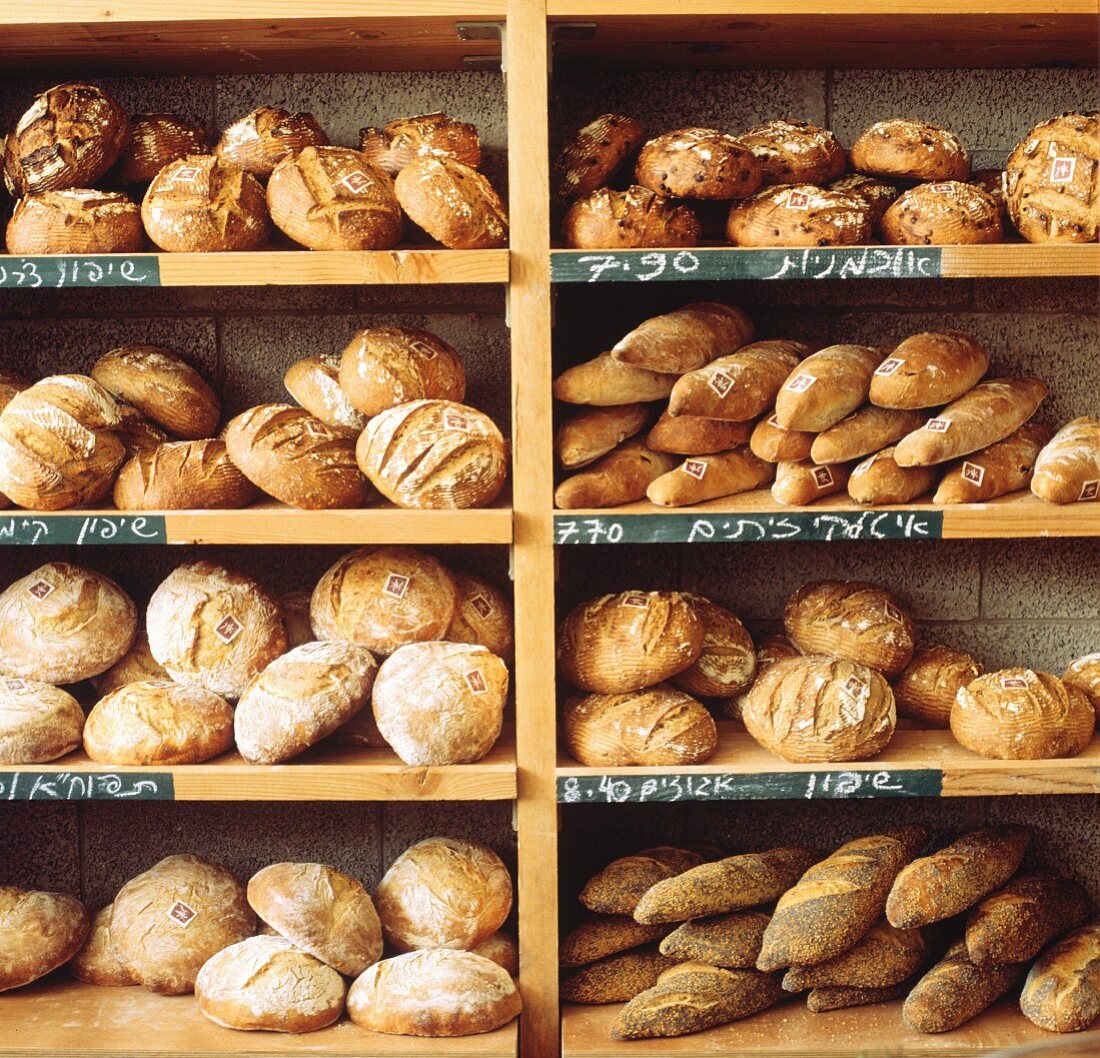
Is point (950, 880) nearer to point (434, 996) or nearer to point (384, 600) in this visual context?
point (434, 996)

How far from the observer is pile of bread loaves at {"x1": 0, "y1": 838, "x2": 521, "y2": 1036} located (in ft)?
6.62

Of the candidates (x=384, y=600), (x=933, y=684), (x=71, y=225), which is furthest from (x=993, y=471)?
(x=71, y=225)

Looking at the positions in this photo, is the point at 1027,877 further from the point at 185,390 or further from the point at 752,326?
the point at 185,390

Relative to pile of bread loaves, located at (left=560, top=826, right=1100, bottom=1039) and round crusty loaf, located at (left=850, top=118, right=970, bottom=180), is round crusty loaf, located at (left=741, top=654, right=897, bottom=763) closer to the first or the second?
pile of bread loaves, located at (left=560, top=826, right=1100, bottom=1039)

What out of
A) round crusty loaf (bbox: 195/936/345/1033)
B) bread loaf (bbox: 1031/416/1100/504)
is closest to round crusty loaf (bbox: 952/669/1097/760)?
bread loaf (bbox: 1031/416/1100/504)

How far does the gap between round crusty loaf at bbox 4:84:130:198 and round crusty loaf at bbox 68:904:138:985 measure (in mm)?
1423

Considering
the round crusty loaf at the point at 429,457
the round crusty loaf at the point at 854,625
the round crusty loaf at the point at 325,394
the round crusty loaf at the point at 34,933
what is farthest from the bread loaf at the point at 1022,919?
the round crusty loaf at the point at 34,933

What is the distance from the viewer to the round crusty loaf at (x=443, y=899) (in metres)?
2.15

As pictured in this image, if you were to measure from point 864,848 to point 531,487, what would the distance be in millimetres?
941

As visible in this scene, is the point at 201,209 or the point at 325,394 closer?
the point at 201,209

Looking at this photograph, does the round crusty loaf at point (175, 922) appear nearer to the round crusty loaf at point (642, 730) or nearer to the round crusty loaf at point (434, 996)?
the round crusty loaf at point (434, 996)

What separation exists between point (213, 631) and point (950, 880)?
144 cm

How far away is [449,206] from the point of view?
200 centimetres

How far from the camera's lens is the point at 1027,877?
7.33ft
